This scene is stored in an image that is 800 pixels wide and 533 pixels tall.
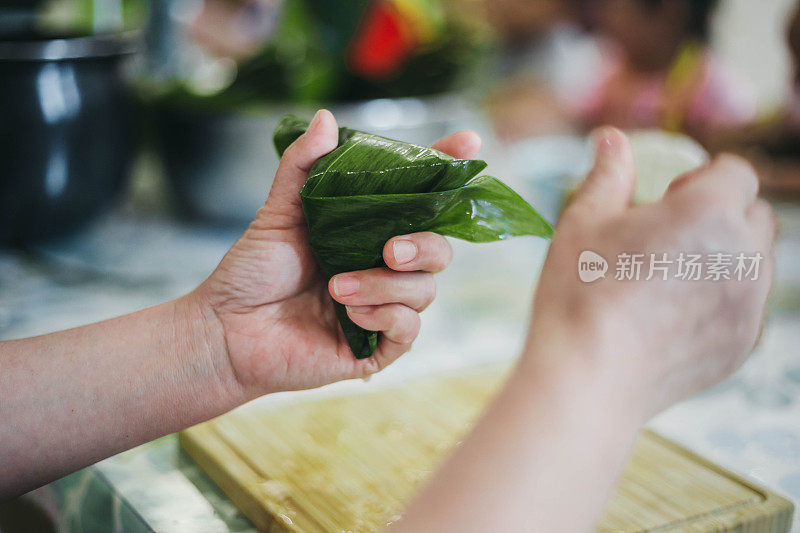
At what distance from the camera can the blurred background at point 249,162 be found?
944 mm

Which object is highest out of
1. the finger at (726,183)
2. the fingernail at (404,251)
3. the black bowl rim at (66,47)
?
the black bowl rim at (66,47)

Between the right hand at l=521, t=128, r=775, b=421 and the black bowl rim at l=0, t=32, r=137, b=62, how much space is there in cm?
95

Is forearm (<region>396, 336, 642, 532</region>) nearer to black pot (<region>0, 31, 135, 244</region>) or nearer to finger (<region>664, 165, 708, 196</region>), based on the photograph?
finger (<region>664, 165, 708, 196</region>)

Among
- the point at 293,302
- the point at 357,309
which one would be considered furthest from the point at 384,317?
the point at 293,302

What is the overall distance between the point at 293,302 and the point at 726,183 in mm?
423

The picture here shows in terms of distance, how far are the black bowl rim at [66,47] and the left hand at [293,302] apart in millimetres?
632

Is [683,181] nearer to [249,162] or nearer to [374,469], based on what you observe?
[374,469]

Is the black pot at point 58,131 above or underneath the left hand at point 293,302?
above

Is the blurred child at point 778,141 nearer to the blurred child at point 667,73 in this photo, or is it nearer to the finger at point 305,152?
the blurred child at point 667,73

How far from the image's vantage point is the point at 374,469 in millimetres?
704

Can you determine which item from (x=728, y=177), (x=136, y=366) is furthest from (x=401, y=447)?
(x=728, y=177)

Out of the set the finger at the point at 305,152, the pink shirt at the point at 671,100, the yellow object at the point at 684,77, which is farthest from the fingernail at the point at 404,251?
the yellow object at the point at 684,77

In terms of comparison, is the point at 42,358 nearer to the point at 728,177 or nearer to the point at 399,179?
the point at 399,179

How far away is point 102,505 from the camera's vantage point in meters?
0.71
